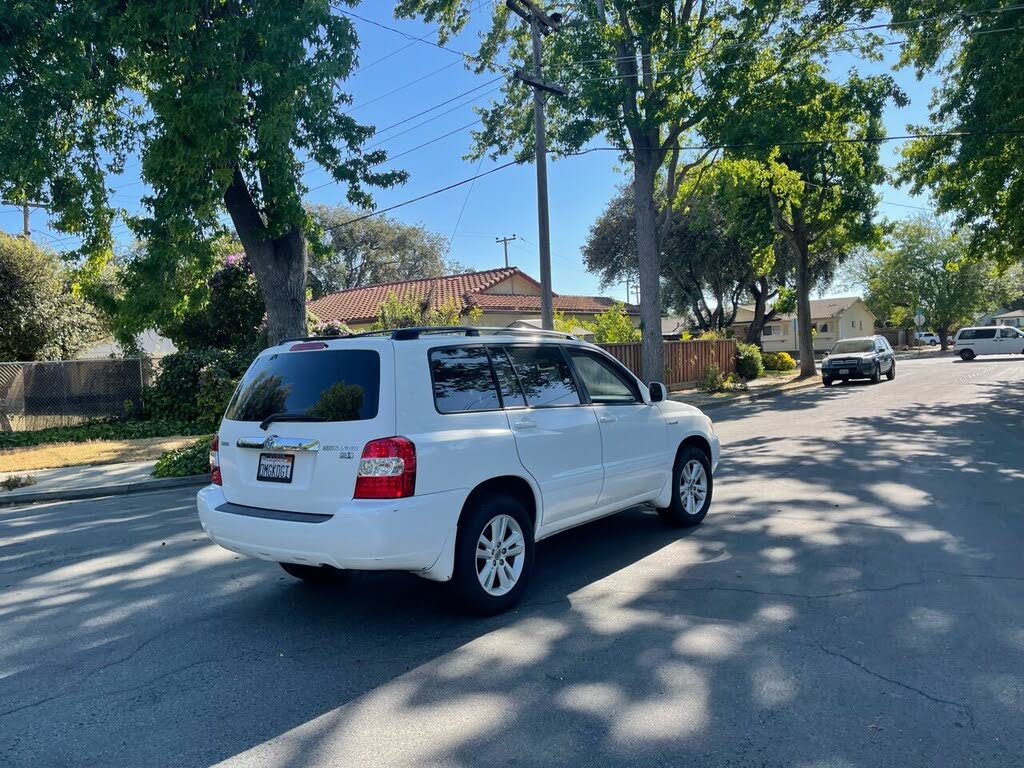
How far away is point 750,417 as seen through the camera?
1678 cm

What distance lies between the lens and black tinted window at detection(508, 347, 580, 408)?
5.18 m

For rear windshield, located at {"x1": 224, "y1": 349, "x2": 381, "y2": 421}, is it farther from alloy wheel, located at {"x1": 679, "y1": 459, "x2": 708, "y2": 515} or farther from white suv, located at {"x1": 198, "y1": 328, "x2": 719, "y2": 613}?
alloy wheel, located at {"x1": 679, "y1": 459, "x2": 708, "y2": 515}

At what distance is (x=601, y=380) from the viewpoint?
5922 mm

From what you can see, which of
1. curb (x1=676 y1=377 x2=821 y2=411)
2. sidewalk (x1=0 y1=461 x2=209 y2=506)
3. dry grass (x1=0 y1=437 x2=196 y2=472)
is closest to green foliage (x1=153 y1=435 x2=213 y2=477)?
sidewalk (x1=0 y1=461 x2=209 y2=506)

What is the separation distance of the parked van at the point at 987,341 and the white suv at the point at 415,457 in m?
41.9

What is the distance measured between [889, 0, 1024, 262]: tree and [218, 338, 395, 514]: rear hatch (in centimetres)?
1654

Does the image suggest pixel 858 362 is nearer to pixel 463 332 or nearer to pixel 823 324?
pixel 463 332

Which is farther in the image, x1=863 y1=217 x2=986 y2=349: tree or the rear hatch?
x1=863 y1=217 x2=986 y2=349: tree

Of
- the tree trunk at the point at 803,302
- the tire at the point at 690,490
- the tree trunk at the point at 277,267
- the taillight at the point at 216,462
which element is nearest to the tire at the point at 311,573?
the taillight at the point at 216,462

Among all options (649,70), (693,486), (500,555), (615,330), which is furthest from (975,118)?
(500,555)

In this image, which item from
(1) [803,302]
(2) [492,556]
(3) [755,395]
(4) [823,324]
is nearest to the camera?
(2) [492,556]

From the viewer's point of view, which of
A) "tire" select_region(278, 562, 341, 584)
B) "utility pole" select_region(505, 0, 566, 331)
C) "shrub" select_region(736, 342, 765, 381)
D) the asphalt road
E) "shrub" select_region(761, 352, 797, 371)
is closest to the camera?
the asphalt road

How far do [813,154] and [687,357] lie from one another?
8609mm

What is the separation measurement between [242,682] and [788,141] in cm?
1797
